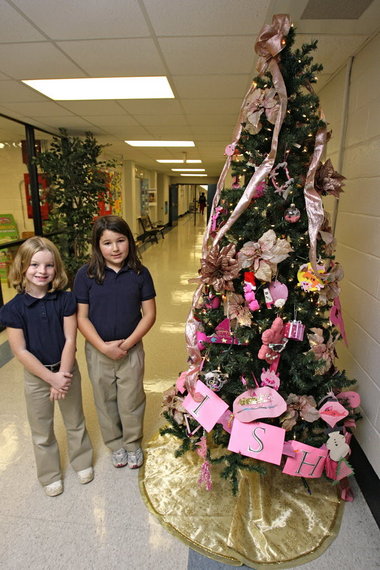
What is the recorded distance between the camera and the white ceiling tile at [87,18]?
1603 millimetres

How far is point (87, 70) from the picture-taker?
2.40 m

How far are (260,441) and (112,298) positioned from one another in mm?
927

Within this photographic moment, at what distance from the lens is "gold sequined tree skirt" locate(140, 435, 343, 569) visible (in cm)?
139

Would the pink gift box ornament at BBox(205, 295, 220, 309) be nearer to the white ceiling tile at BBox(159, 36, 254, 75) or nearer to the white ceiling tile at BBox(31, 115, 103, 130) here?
the white ceiling tile at BBox(159, 36, 254, 75)

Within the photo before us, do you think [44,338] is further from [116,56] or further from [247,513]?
[116,56]

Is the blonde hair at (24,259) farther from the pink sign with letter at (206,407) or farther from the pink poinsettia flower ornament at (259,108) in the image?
the pink poinsettia flower ornament at (259,108)

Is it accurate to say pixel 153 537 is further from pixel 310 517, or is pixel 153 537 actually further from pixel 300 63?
pixel 300 63

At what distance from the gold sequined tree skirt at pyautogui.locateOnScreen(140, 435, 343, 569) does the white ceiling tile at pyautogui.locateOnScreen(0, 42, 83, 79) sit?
263 cm

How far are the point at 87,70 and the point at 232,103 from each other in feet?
4.66

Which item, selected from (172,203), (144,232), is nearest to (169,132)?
(144,232)

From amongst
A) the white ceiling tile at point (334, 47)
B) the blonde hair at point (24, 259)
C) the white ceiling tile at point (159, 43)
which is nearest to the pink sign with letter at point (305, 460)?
the blonde hair at point (24, 259)

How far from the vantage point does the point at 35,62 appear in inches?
90.0

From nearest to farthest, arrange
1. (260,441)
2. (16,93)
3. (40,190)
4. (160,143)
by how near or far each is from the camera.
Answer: (260,441)
(16,93)
(40,190)
(160,143)

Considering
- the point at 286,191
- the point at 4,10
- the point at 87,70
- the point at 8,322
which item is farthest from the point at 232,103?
the point at 8,322
